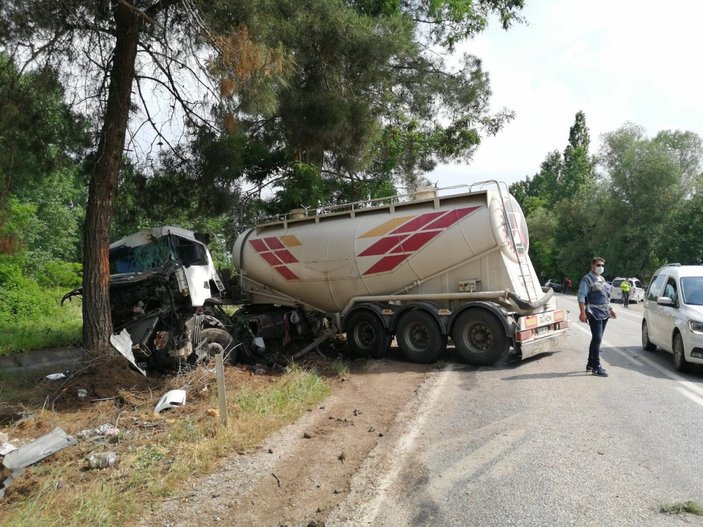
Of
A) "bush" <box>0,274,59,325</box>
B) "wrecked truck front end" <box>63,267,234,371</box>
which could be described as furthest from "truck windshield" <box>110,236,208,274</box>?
"bush" <box>0,274,59,325</box>

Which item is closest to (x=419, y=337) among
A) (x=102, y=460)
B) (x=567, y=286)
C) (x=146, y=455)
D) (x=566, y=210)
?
(x=146, y=455)

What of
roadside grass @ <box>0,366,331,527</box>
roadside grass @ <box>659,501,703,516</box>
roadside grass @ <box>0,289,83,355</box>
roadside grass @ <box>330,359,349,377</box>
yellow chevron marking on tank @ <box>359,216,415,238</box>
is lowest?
roadside grass @ <box>659,501,703,516</box>

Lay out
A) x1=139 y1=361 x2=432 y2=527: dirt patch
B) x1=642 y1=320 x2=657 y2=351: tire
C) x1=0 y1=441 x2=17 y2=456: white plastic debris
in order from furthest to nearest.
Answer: x1=642 y1=320 x2=657 y2=351: tire → x1=0 y1=441 x2=17 y2=456: white plastic debris → x1=139 y1=361 x2=432 y2=527: dirt patch

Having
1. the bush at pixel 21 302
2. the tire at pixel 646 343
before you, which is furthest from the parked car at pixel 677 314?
the bush at pixel 21 302

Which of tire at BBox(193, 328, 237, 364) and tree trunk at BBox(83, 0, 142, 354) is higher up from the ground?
tree trunk at BBox(83, 0, 142, 354)

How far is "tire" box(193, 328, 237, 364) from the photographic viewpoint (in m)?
9.86

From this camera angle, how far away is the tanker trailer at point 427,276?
9711 millimetres

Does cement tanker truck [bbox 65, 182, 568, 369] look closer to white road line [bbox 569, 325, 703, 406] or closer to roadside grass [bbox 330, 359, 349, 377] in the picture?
roadside grass [bbox 330, 359, 349, 377]

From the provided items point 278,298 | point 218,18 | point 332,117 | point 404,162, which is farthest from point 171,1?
point 404,162

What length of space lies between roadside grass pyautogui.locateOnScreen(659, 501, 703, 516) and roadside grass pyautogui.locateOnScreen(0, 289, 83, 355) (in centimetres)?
1140

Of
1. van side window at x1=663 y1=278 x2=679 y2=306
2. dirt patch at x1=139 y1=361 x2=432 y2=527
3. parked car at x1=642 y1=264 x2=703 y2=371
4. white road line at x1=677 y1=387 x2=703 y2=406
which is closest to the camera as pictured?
dirt patch at x1=139 y1=361 x2=432 y2=527

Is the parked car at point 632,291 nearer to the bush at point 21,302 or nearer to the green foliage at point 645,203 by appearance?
the green foliage at point 645,203

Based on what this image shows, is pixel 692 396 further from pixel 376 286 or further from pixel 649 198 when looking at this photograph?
pixel 649 198

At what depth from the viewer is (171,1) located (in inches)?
322
